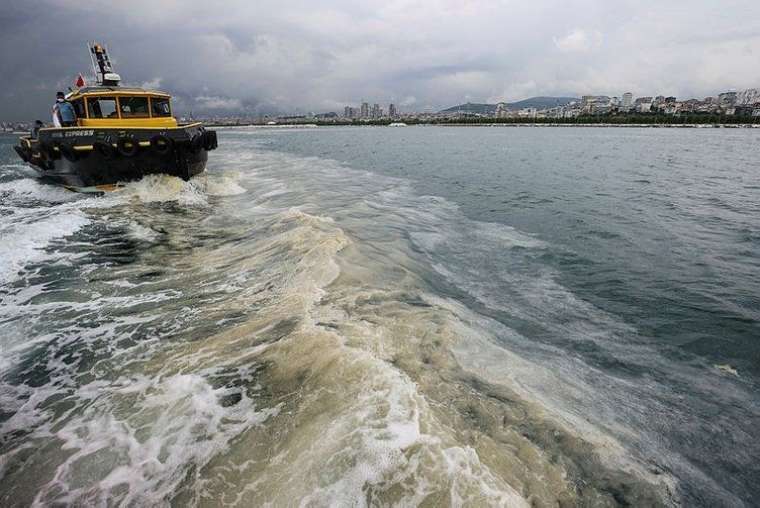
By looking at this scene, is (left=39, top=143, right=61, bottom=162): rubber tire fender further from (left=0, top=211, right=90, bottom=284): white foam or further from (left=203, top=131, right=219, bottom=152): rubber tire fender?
(left=203, top=131, right=219, bottom=152): rubber tire fender

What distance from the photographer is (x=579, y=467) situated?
3348 mm

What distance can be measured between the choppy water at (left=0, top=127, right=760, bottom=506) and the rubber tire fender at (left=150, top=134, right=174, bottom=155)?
5.69m

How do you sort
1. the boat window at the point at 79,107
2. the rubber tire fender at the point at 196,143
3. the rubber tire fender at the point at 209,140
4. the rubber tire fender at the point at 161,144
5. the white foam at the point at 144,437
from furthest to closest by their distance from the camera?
the rubber tire fender at the point at 209,140
the rubber tire fender at the point at 196,143
the boat window at the point at 79,107
the rubber tire fender at the point at 161,144
the white foam at the point at 144,437

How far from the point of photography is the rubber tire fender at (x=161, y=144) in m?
15.3

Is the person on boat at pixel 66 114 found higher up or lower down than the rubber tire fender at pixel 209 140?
higher up

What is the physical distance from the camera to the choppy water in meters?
3.21

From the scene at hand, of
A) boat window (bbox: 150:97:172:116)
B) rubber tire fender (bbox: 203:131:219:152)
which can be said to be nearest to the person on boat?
boat window (bbox: 150:97:172:116)

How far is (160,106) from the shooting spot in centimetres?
1764

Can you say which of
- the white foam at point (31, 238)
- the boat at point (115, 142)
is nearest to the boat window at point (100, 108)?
the boat at point (115, 142)

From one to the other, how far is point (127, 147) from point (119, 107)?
2980 millimetres

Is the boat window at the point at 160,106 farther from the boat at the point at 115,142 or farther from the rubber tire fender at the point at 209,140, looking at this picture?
the rubber tire fender at the point at 209,140

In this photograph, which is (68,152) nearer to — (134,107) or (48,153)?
(48,153)

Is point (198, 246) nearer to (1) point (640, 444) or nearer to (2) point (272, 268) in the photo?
(2) point (272, 268)

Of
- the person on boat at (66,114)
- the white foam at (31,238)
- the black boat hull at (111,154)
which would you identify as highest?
the person on boat at (66,114)
